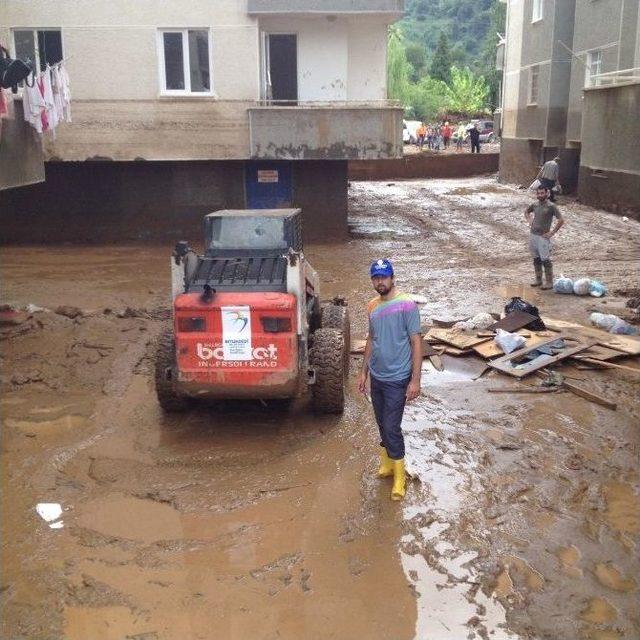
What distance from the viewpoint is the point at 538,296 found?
12.8 metres

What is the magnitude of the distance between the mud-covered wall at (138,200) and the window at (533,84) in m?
13.7

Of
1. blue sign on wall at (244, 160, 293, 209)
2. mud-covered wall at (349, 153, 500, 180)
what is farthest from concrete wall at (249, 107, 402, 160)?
mud-covered wall at (349, 153, 500, 180)

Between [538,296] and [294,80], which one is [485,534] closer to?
[538,296]

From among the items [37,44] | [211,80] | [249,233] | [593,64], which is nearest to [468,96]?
[593,64]

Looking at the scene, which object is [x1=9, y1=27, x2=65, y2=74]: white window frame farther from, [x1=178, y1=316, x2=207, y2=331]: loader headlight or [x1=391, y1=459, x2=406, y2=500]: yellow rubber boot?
[x1=391, y1=459, x2=406, y2=500]: yellow rubber boot

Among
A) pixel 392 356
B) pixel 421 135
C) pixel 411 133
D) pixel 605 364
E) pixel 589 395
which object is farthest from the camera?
pixel 411 133

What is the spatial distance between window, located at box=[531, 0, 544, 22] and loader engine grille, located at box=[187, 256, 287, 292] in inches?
1001

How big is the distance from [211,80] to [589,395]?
12648 millimetres

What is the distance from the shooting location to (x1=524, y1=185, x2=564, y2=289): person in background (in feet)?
41.0

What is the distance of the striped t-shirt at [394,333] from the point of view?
227 inches

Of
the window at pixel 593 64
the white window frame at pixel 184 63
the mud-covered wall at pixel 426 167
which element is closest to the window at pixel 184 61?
the white window frame at pixel 184 63

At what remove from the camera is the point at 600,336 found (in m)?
9.71

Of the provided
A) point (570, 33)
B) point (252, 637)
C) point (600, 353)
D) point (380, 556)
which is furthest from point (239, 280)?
point (570, 33)

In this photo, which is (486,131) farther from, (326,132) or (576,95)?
(326,132)
